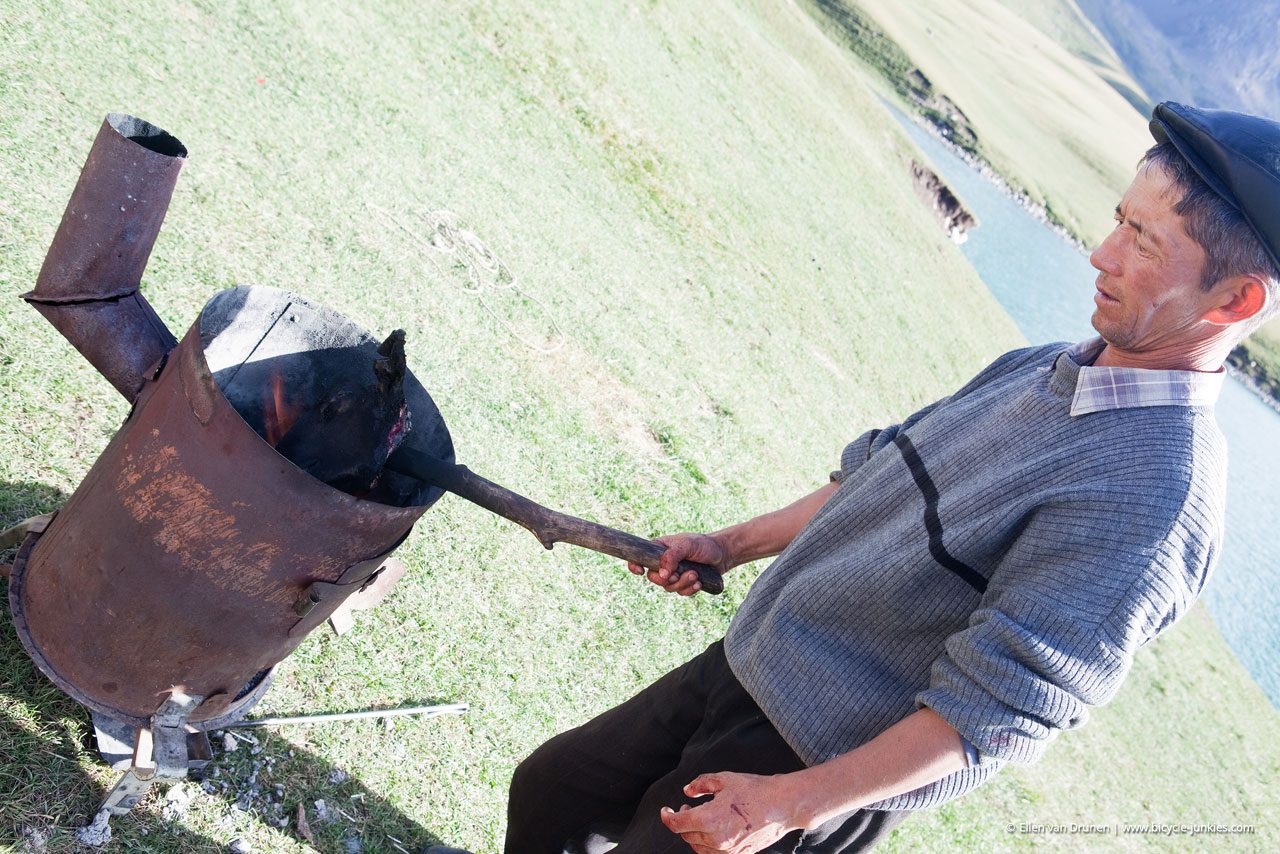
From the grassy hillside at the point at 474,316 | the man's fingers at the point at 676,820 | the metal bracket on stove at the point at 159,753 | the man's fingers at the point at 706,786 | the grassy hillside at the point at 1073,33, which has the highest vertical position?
the grassy hillside at the point at 1073,33

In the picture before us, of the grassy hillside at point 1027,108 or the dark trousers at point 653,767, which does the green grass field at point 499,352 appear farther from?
the grassy hillside at point 1027,108

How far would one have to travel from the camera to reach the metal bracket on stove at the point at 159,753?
2.36m

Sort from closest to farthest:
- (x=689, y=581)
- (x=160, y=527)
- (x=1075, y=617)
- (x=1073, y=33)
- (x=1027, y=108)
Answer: (x=1075, y=617) → (x=160, y=527) → (x=689, y=581) → (x=1027, y=108) → (x=1073, y=33)

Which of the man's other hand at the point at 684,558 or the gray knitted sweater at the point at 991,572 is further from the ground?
the gray knitted sweater at the point at 991,572

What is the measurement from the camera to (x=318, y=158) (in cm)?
618

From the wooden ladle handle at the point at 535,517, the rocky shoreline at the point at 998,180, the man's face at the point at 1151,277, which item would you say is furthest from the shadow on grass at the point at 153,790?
the rocky shoreline at the point at 998,180

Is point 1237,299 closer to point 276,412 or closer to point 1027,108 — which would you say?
point 276,412

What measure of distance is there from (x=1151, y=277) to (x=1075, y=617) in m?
0.62

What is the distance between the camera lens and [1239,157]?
1612mm

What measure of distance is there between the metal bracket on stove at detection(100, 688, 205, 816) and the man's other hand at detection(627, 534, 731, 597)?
119 centimetres

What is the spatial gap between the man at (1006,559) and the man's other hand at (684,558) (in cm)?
28

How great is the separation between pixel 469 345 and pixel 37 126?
2.29 m

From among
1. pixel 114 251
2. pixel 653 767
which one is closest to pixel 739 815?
pixel 653 767

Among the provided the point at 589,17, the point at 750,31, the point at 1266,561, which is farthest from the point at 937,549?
the point at 1266,561
